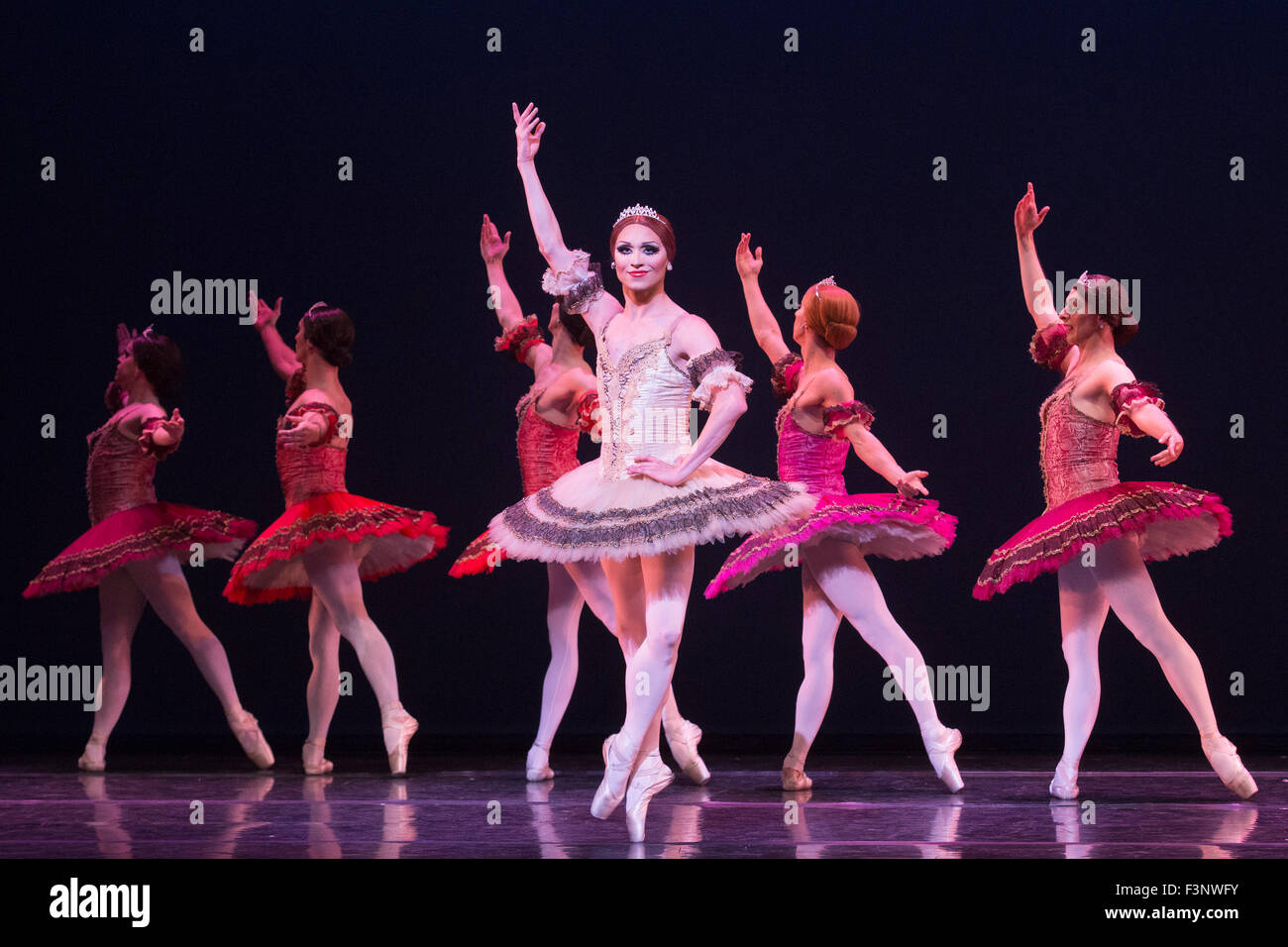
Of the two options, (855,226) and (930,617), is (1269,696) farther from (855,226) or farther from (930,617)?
(855,226)

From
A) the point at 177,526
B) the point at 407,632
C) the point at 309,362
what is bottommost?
the point at 407,632

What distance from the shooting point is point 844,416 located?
15.7ft

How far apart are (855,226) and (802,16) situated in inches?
38.8

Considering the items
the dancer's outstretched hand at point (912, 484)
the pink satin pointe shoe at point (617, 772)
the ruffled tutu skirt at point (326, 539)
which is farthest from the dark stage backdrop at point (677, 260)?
the pink satin pointe shoe at point (617, 772)

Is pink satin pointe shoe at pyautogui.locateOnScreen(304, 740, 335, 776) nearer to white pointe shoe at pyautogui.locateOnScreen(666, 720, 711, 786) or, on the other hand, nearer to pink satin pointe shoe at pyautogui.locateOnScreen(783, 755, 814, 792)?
white pointe shoe at pyautogui.locateOnScreen(666, 720, 711, 786)

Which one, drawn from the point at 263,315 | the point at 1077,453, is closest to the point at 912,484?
the point at 1077,453

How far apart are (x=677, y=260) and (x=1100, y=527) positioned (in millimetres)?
2665

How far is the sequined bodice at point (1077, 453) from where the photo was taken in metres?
4.65

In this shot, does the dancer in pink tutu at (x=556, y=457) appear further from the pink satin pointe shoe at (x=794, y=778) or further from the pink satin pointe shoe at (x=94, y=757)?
the pink satin pointe shoe at (x=94, y=757)

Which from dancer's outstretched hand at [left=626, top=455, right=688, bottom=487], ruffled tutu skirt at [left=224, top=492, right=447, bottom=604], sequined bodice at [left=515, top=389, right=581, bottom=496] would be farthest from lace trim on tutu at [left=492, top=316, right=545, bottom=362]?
dancer's outstretched hand at [left=626, top=455, right=688, bottom=487]

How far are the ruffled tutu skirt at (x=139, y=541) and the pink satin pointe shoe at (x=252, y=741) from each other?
660mm

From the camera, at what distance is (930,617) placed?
21.0 ft
